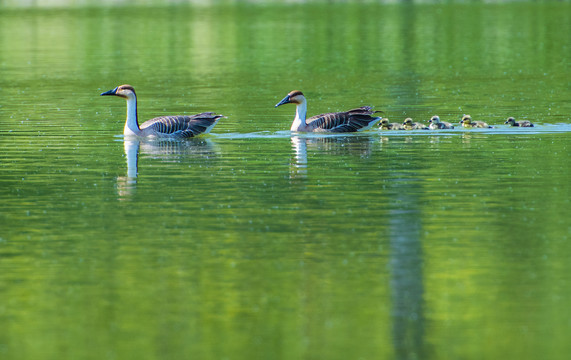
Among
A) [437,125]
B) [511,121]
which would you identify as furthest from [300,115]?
[511,121]

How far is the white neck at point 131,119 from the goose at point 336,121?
3.99 m

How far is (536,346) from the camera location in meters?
12.9

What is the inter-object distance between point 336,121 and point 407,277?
15.4 meters

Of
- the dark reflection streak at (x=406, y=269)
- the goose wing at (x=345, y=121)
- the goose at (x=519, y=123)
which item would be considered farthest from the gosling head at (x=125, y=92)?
the goose at (x=519, y=123)

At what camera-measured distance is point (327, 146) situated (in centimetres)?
2895

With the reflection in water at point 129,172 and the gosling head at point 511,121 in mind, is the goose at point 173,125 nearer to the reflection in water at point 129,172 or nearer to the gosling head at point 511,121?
the reflection in water at point 129,172

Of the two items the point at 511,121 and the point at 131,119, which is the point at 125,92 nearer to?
the point at 131,119

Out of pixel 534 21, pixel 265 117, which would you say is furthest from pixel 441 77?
pixel 534 21

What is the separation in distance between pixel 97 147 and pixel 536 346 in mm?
17996

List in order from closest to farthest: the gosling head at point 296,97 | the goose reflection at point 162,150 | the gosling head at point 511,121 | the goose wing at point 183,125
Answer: the goose reflection at point 162,150, the goose wing at point 183,125, the gosling head at point 296,97, the gosling head at point 511,121

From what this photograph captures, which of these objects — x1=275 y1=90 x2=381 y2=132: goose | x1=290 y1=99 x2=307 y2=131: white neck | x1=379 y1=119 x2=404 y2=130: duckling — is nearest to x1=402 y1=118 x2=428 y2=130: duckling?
x1=379 y1=119 x2=404 y2=130: duckling

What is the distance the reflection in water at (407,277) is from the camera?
519 inches

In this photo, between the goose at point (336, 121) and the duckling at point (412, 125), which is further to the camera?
the duckling at point (412, 125)

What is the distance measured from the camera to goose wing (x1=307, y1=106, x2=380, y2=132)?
101ft
